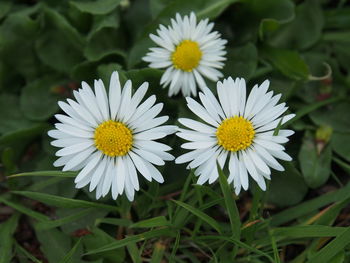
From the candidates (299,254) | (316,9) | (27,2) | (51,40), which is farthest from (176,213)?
(27,2)

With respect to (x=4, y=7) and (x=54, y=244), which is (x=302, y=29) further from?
(x=54, y=244)

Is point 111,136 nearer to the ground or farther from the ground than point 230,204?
farther from the ground

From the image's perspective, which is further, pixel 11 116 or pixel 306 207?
pixel 11 116

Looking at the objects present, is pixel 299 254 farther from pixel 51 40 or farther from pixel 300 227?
Answer: pixel 51 40

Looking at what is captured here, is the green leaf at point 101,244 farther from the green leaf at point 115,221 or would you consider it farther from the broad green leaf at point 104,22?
the broad green leaf at point 104,22

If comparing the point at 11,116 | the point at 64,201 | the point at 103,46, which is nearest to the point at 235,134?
the point at 64,201

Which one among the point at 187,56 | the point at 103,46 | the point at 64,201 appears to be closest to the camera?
the point at 64,201

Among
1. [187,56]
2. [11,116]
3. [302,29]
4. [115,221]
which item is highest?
[302,29]
